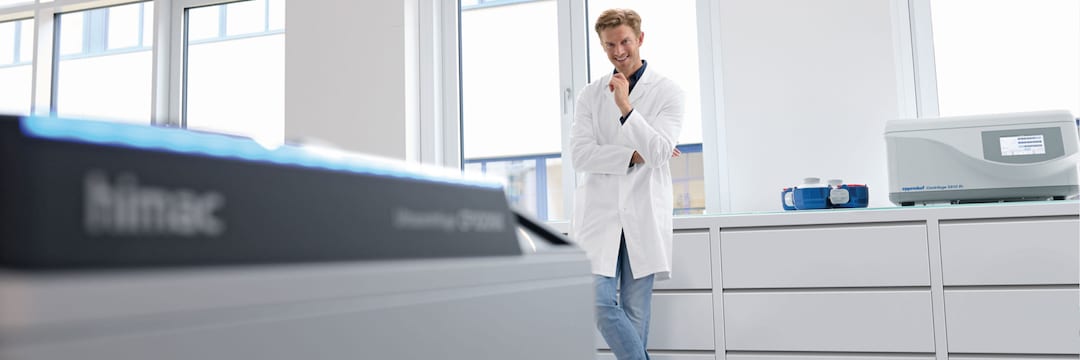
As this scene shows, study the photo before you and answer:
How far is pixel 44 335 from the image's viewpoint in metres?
0.22

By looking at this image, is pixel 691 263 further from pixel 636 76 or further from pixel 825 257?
pixel 636 76

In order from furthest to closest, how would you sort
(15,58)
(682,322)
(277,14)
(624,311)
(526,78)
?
(15,58), (277,14), (526,78), (682,322), (624,311)

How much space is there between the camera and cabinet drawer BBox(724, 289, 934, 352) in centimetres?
242

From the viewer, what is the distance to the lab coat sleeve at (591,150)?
232cm

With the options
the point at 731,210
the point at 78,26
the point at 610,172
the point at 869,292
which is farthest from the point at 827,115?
the point at 78,26

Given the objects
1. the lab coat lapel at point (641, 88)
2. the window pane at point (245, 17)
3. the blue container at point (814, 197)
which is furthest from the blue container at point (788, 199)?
the window pane at point (245, 17)

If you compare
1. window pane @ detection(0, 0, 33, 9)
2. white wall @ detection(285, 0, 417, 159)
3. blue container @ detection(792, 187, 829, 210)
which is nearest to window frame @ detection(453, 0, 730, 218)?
blue container @ detection(792, 187, 829, 210)

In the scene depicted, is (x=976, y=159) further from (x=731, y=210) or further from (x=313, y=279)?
(x=313, y=279)

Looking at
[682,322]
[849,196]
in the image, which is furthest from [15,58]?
[849,196]

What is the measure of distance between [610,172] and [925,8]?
167 centimetres

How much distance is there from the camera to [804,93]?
3.09 metres

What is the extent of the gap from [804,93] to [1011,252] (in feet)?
3.24

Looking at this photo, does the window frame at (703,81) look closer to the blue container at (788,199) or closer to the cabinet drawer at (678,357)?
the blue container at (788,199)

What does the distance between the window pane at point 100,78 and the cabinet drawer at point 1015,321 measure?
3997 millimetres
